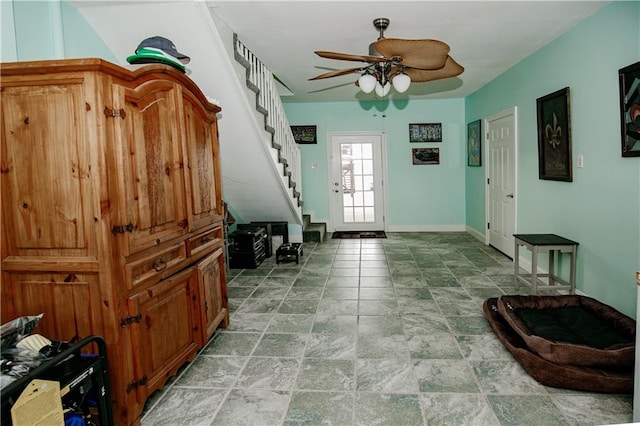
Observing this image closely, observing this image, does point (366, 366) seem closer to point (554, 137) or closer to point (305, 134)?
point (554, 137)

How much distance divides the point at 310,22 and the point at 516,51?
2524 mm

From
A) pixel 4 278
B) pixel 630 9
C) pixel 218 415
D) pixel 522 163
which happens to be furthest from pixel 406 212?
pixel 4 278

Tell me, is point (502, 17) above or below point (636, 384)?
above

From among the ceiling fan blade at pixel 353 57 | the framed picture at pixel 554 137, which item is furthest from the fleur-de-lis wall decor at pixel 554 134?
the ceiling fan blade at pixel 353 57

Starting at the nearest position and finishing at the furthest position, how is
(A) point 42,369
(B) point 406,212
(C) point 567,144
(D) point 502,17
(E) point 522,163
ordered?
(A) point 42,369, (D) point 502,17, (C) point 567,144, (E) point 522,163, (B) point 406,212

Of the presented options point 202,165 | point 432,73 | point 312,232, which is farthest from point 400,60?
point 312,232

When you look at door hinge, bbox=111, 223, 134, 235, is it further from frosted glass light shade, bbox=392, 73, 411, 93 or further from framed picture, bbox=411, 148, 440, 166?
framed picture, bbox=411, 148, 440, 166

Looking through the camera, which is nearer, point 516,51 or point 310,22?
point 310,22

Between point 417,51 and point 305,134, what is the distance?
16.9ft

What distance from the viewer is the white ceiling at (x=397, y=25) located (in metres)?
Result: 3.18

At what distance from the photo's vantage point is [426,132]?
758cm

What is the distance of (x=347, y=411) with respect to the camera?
217 cm

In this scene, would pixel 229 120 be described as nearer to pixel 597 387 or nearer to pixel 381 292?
pixel 381 292

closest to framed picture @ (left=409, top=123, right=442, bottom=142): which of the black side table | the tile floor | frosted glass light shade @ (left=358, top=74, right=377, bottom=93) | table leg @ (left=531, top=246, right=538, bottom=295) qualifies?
the tile floor
